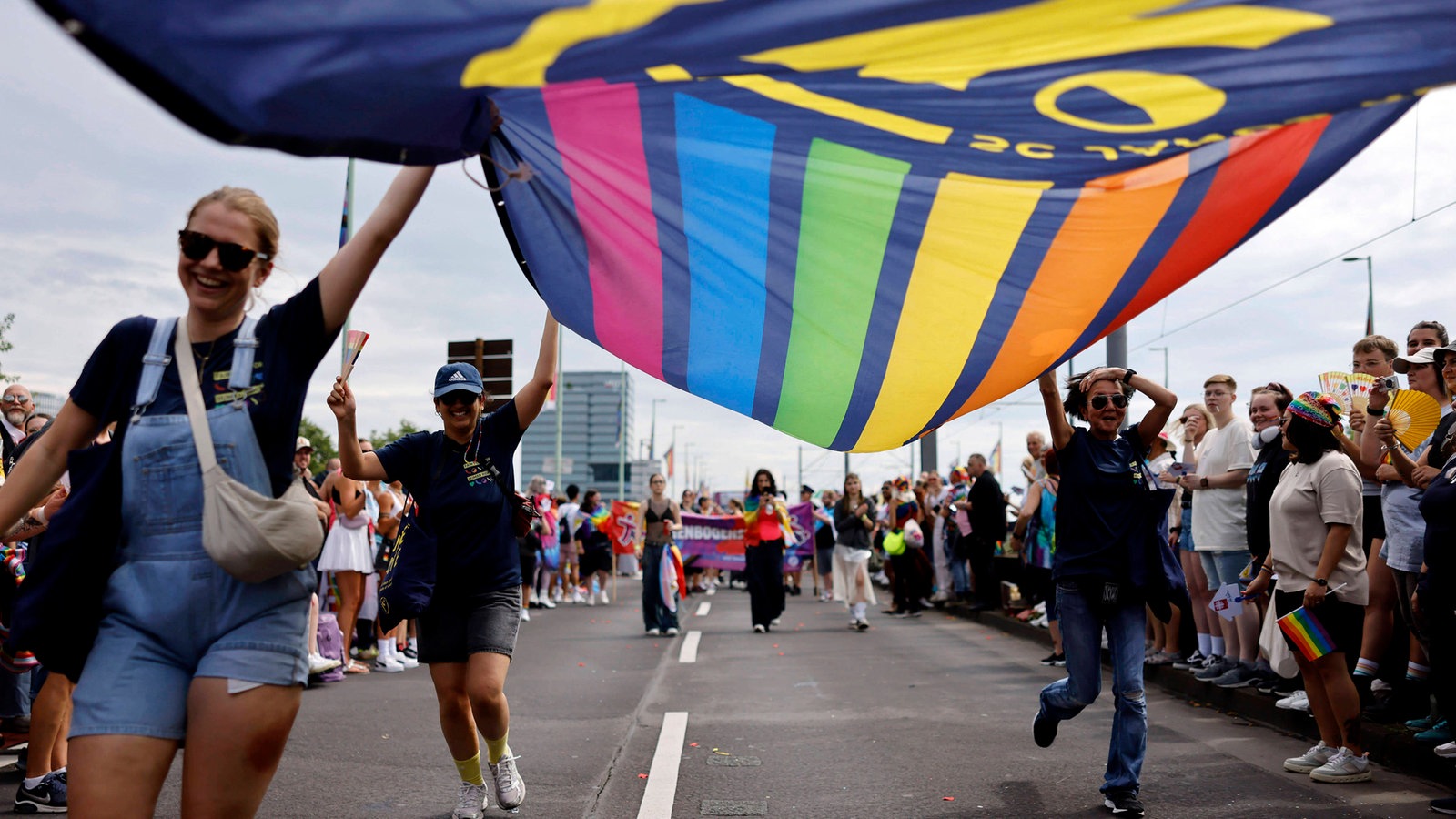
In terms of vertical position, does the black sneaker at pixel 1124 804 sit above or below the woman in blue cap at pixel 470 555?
below

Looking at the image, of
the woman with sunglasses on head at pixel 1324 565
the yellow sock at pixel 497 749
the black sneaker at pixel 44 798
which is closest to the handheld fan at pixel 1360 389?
the woman with sunglasses on head at pixel 1324 565

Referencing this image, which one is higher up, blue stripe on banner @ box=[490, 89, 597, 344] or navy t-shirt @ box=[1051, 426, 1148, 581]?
blue stripe on banner @ box=[490, 89, 597, 344]

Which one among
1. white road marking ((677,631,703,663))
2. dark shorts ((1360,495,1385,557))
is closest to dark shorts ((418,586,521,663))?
dark shorts ((1360,495,1385,557))

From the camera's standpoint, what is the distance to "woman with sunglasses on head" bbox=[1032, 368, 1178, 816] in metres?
5.57

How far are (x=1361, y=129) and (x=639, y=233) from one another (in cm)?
223

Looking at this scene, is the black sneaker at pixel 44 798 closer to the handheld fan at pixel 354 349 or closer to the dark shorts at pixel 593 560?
the handheld fan at pixel 354 349

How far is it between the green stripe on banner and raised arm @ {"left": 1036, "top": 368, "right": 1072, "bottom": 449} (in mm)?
1010

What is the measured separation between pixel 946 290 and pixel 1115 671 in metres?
2.41

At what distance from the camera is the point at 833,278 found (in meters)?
4.23

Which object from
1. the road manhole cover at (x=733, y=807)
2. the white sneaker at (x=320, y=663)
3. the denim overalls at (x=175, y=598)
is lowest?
the white sneaker at (x=320, y=663)

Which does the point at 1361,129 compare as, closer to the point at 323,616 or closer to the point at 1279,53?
the point at 1279,53

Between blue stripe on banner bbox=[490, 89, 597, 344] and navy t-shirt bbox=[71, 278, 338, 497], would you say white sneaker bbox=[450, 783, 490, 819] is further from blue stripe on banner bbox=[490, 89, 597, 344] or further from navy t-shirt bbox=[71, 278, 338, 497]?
navy t-shirt bbox=[71, 278, 338, 497]

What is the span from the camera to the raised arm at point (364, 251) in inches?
109

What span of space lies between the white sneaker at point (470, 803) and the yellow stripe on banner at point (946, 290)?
2.31 metres
